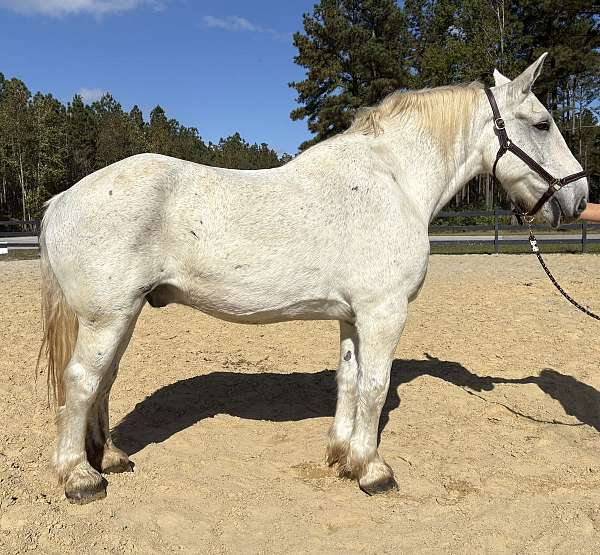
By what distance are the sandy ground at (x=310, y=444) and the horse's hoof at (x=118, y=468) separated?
0.09m

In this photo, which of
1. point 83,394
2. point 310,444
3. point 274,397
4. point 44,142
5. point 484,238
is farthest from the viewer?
point 44,142

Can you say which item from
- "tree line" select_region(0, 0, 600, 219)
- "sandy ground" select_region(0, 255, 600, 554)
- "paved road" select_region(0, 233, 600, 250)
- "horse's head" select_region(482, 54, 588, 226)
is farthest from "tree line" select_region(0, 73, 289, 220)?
"horse's head" select_region(482, 54, 588, 226)

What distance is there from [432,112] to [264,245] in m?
1.53

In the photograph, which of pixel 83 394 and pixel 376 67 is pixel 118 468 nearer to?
Answer: pixel 83 394

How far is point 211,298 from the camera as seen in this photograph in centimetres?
303

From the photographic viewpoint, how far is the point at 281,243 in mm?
2996

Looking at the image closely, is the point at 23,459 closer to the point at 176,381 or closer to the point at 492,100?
the point at 176,381

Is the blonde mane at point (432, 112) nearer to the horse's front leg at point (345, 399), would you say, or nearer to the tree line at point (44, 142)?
the horse's front leg at point (345, 399)

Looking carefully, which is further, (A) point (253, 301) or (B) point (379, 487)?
(B) point (379, 487)

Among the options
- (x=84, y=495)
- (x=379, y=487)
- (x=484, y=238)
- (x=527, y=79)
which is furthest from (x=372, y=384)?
(x=484, y=238)

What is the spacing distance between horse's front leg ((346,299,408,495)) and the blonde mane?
1220 millimetres

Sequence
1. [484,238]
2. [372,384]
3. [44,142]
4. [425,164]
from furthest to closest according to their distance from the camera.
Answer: [44,142] < [484,238] < [425,164] < [372,384]

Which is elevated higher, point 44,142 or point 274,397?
point 44,142

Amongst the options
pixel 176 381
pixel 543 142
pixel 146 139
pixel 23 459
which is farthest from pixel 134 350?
pixel 146 139
